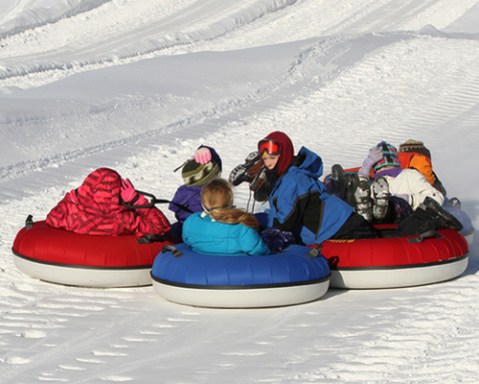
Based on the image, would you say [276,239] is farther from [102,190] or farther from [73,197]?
[73,197]

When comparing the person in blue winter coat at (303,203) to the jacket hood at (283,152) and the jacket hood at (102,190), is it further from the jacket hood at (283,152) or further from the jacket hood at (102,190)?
the jacket hood at (102,190)

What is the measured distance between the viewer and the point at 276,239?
293 inches

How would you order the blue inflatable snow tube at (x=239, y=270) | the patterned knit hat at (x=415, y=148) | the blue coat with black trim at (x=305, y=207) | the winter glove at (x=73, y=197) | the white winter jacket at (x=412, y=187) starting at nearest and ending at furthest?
the blue inflatable snow tube at (x=239, y=270) → the blue coat with black trim at (x=305, y=207) → the winter glove at (x=73, y=197) → the white winter jacket at (x=412, y=187) → the patterned knit hat at (x=415, y=148)

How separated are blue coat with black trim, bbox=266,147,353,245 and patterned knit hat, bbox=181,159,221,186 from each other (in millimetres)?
538

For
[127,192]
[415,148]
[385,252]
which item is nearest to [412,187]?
[415,148]

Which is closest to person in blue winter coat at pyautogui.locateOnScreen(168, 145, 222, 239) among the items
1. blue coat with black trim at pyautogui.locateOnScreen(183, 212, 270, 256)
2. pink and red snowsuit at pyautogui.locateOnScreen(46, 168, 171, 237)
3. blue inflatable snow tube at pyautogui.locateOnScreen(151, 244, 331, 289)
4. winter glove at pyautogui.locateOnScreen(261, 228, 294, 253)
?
pink and red snowsuit at pyautogui.locateOnScreen(46, 168, 171, 237)

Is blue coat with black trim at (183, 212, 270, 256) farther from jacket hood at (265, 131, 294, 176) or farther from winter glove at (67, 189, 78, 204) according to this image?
winter glove at (67, 189, 78, 204)

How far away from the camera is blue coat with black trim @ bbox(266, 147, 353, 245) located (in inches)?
296

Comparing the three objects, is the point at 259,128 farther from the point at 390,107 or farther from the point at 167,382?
the point at 167,382

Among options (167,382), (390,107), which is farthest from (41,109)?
(167,382)

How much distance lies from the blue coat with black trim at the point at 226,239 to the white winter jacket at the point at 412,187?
1.67 m

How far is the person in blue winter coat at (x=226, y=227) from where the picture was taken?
22.9 ft

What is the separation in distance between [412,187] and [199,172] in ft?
5.47

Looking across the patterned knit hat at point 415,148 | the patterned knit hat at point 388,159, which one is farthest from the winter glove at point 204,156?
the patterned knit hat at point 415,148
